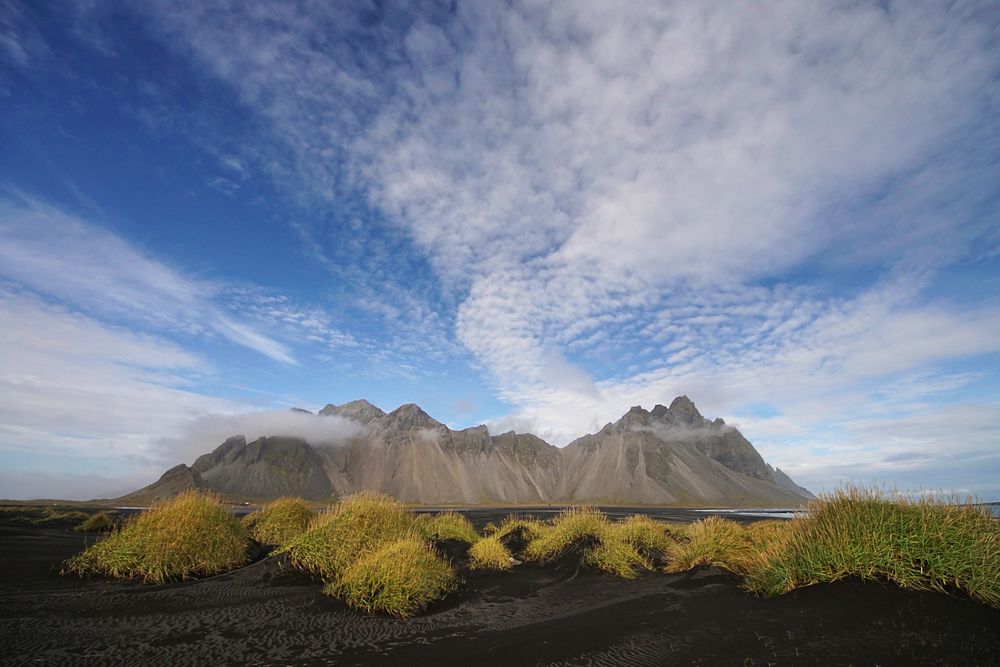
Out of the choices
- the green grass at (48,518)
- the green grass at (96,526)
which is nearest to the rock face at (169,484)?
the green grass at (48,518)

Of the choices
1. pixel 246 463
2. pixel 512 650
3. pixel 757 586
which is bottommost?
pixel 512 650

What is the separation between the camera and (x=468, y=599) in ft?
43.5

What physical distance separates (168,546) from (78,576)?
7.65ft

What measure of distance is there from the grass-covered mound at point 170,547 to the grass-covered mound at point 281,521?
12.2 feet

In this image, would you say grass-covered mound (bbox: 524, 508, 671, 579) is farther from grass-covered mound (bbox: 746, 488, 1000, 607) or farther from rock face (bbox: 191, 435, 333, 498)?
rock face (bbox: 191, 435, 333, 498)

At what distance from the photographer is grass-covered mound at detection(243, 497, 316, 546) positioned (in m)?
19.9

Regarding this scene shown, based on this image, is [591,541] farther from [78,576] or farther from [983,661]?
[78,576]

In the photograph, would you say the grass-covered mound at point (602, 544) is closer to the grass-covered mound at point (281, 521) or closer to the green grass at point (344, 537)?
the green grass at point (344, 537)

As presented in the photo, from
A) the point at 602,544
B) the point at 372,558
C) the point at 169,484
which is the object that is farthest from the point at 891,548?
the point at 169,484

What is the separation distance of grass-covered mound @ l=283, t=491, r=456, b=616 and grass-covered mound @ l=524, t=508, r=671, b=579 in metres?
5.77

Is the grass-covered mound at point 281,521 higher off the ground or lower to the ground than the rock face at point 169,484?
lower

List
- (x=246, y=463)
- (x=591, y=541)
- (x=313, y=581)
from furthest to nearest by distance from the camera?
(x=246, y=463)
(x=591, y=541)
(x=313, y=581)

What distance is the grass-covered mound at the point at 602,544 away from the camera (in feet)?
57.9

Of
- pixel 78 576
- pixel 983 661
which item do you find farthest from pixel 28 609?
pixel 983 661
